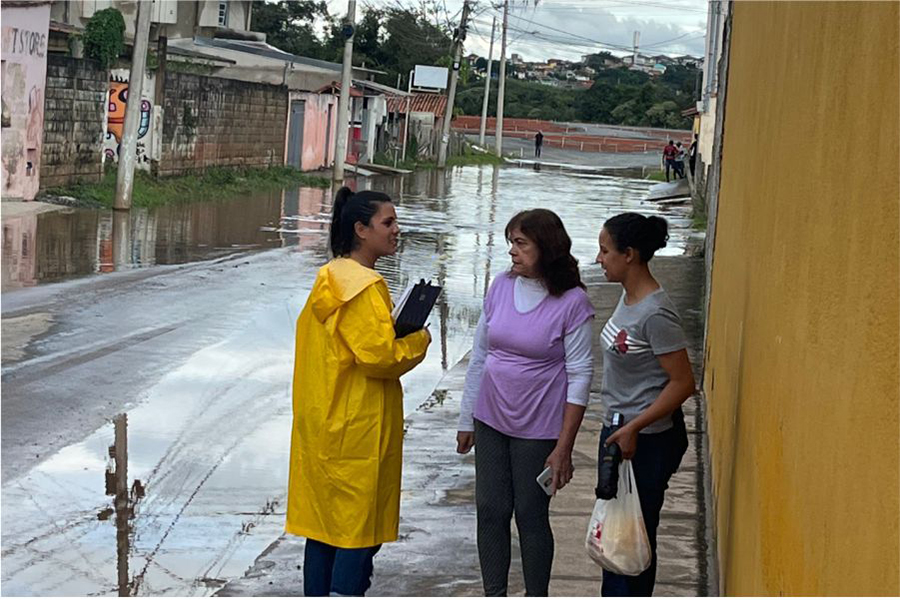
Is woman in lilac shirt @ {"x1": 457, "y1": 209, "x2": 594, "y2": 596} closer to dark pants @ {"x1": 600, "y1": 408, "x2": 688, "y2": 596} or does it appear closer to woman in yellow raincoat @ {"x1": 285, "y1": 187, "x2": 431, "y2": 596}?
dark pants @ {"x1": 600, "y1": 408, "x2": 688, "y2": 596}

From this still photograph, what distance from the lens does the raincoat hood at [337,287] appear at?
461 cm

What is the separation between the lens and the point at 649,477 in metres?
4.93

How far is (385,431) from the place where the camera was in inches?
185

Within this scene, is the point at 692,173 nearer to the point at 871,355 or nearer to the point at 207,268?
the point at 207,268

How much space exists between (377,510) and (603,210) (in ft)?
90.5

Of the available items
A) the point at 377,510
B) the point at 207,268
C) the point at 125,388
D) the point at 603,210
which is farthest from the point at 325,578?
the point at 603,210

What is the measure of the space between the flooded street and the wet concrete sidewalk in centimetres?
40

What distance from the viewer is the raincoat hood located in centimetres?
461

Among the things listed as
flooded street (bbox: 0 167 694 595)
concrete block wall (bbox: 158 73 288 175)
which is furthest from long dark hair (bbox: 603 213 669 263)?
concrete block wall (bbox: 158 73 288 175)

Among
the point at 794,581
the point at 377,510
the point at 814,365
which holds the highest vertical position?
the point at 814,365

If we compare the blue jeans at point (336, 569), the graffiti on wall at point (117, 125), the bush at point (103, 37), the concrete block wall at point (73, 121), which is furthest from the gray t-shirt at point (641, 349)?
the graffiti on wall at point (117, 125)

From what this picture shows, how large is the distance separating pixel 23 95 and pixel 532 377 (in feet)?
59.1

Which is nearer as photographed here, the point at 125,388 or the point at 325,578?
the point at 325,578

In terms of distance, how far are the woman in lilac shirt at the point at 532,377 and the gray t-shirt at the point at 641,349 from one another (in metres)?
0.10
